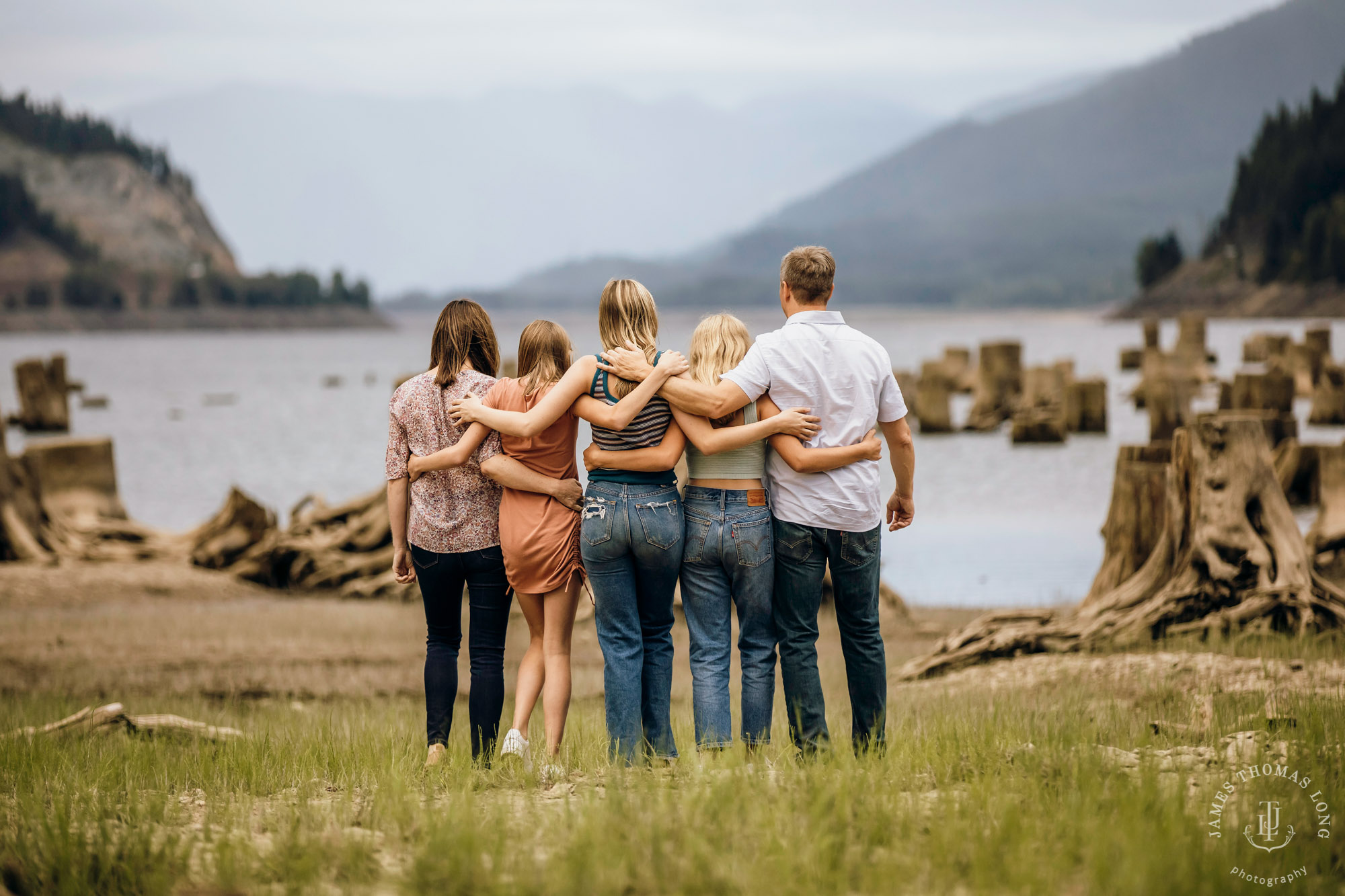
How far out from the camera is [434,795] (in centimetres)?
479

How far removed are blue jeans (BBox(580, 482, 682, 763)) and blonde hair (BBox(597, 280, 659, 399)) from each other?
0.45 m

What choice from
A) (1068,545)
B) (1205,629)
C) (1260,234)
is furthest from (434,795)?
(1260,234)

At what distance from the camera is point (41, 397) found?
4209 cm

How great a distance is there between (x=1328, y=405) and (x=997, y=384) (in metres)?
10.5

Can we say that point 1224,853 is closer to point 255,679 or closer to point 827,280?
point 827,280

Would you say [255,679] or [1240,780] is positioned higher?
[1240,780]

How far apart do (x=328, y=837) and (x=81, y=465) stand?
506 inches

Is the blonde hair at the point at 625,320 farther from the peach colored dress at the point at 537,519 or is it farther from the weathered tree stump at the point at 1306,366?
the weathered tree stump at the point at 1306,366

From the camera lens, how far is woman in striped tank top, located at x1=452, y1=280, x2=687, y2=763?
5094 millimetres

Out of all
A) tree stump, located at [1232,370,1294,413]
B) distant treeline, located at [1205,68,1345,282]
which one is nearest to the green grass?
tree stump, located at [1232,370,1294,413]

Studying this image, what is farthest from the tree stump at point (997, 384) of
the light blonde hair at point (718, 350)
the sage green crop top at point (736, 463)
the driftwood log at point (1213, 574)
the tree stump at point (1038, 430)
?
the sage green crop top at point (736, 463)

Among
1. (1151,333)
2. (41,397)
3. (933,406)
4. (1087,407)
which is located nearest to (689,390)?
(1087,407)

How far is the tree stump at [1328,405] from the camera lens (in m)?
28.9

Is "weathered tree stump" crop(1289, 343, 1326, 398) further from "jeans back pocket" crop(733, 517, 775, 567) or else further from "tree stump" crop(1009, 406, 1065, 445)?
"jeans back pocket" crop(733, 517, 775, 567)
